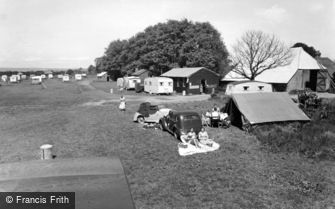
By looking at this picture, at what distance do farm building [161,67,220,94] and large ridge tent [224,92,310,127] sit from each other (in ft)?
65.4

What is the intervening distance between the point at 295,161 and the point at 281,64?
110 ft

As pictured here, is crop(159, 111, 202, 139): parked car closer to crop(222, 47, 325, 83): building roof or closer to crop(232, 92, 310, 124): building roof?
crop(232, 92, 310, 124): building roof

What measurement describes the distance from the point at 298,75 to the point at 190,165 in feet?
116

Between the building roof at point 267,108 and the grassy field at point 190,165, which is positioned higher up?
the building roof at point 267,108

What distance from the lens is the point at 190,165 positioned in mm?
12242

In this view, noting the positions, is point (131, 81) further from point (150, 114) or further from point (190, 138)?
point (190, 138)

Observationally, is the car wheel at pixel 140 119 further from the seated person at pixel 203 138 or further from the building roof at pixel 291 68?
the building roof at pixel 291 68

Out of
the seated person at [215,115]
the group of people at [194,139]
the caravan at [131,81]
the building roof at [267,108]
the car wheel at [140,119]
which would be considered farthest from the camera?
the caravan at [131,81]

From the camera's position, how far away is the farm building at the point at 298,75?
40.8 m

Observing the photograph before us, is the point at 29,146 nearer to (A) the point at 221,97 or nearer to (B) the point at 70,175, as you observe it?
(B) the point at 70,175

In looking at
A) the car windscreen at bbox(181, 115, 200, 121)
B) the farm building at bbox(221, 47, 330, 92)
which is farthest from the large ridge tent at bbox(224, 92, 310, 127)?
the farm building at bbox(221, 47, 330, 92)

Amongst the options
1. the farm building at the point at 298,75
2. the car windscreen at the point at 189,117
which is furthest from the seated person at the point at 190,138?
the farm building at the point at 298,75

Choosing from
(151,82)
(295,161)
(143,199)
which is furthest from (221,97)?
(143,199)

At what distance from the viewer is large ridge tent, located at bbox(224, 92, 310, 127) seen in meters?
18.6
